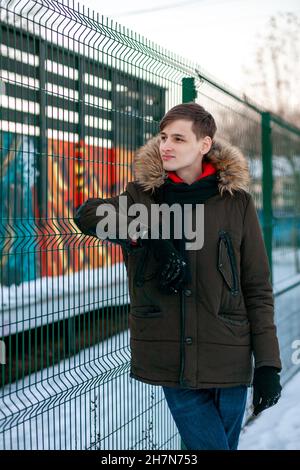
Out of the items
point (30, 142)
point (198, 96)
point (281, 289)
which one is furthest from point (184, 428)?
point (281, 289)

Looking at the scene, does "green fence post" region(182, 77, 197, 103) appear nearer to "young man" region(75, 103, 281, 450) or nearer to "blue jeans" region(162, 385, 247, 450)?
"young man" region(75, 103, 281, 450)

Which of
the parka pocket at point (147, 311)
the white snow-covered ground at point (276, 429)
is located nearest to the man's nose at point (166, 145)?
the parka pocket at point (147, 311)

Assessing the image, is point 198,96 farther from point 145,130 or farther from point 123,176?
point 123,176

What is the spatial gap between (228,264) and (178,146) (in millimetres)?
525

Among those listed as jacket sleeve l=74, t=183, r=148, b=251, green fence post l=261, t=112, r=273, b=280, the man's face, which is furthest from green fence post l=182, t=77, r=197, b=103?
green fence post l=261, t=112, r=273, b=280

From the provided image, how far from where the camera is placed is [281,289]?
22.5 ft

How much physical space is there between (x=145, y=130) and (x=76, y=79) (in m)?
0.78

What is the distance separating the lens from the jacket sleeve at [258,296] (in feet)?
8.79

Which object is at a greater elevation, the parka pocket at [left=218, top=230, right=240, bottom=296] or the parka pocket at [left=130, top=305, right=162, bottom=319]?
the parka pocket at [left=218, top=230, right=240, bottom=296]

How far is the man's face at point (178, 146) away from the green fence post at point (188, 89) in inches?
58.9

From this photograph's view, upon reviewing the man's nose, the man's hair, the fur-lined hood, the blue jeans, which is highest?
the man's hair

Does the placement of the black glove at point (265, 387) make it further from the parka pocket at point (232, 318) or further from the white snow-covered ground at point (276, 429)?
the white snow-covered ground at point (276, 429)

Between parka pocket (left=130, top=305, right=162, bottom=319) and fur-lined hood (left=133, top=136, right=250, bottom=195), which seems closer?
parka pocket (left=130, top=305, right=162, bottom=319)

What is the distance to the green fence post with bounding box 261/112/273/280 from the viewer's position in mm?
6301
